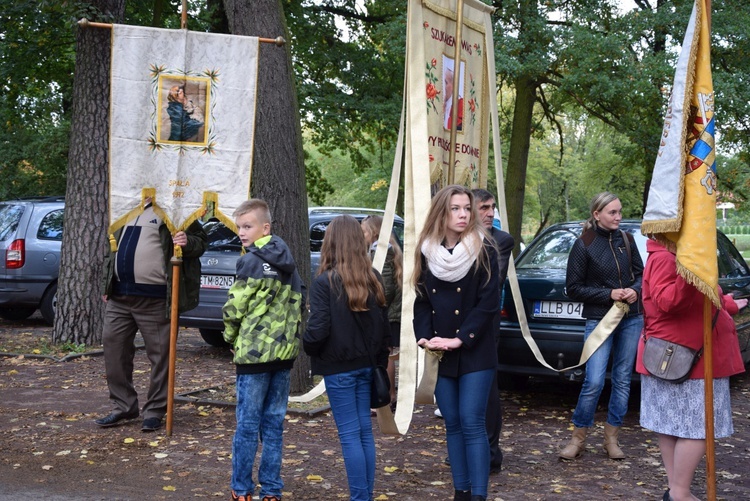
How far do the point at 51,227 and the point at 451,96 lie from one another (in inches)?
345

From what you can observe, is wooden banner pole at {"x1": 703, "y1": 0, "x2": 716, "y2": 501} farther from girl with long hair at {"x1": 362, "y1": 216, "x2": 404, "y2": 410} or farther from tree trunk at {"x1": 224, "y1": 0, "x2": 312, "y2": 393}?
tree trunk at {"x1": 224, "y1": 0, "x2": 312, "y2": 393}

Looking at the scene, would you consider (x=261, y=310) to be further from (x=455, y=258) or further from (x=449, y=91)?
(x=449, y=91)

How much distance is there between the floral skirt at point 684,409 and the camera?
4.60 metres

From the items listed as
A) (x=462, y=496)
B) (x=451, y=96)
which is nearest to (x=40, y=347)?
(x=451, y=96)

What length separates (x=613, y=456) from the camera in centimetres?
640

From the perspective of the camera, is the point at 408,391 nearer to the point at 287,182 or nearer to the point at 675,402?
the point at 675,402

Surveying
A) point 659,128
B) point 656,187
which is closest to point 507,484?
point 656,187

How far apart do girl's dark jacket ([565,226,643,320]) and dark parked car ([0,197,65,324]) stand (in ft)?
28.9

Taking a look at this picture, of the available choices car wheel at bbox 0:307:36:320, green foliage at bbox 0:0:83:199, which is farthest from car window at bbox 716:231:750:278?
car wheel at bbox 0:307:36:320

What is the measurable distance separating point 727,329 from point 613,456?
6.47 ft

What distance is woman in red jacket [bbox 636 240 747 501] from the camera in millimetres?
4590

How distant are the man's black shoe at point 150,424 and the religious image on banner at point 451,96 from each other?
2782 millimetres

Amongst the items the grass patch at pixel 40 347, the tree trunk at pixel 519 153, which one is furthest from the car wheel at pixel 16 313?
the tree trunk at pixel 519 153

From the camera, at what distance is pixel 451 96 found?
6.33 meters
